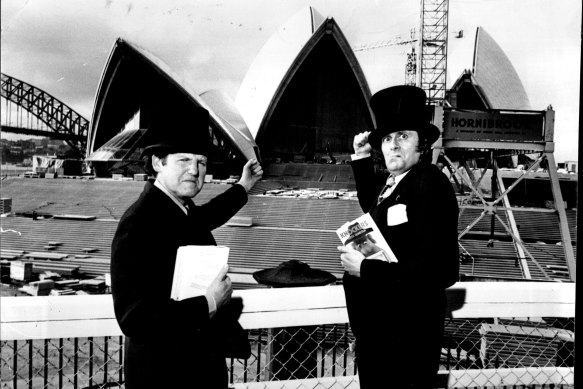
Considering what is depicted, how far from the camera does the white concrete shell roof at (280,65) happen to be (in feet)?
86.4

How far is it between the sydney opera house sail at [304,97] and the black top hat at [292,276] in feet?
81.7

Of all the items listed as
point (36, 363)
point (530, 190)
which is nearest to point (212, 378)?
point (36, 363)

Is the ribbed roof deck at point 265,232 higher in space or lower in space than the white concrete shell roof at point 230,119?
lower

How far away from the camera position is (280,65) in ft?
88.2

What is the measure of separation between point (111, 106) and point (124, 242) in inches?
1061

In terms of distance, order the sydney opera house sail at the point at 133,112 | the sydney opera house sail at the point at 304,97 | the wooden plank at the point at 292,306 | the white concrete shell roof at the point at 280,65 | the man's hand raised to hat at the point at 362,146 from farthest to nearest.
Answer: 1. the sydney opera house sail at the point at 304,97
2. the white concrete shell roof at the point at 280,65
3. the sydney opera house sail at the point at 133,112
4. the man's hand raised to hat at the point at 362,146
5. the wooden plank at the point at 292,306

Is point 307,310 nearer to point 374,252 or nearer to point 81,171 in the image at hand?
point 374,252

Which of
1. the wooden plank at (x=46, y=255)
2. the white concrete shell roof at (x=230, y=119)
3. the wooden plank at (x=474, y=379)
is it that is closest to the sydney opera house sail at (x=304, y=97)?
the white concrete shell roof at (x=230, y=119)

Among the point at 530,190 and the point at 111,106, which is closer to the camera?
the point at 530,190

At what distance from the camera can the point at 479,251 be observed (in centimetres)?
1120

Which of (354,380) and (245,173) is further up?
(245,173)

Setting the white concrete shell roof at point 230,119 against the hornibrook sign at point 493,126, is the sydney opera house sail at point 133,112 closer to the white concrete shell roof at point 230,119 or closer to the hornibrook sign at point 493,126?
the white concrete shell roof at point 230,119

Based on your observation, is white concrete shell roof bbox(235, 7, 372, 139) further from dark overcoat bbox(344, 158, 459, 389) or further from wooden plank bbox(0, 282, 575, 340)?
dark overcoat bbox(344, 158, 459, 389)

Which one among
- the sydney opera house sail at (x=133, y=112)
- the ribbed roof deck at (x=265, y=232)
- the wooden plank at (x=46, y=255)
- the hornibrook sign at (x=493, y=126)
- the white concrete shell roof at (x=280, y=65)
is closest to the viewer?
the hornibrook sign at (x=493, y=126)
